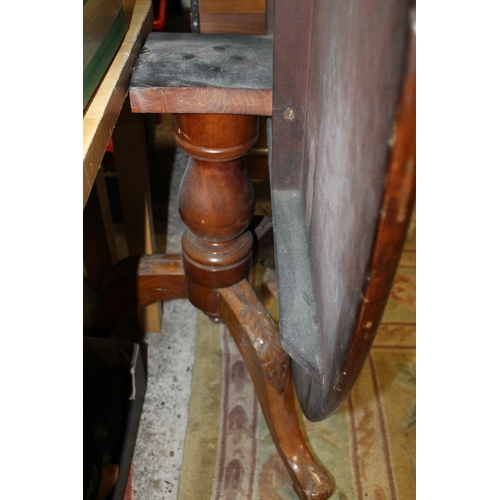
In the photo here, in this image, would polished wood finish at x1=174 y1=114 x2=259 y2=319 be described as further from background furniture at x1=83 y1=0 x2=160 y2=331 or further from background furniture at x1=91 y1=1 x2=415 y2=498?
background furniture at x1=83 y1=0 x2=160 y2=331

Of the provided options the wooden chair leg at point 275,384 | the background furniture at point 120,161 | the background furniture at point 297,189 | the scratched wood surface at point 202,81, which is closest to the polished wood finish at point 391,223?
the background furniture at point 297,189

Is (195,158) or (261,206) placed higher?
(195,158)

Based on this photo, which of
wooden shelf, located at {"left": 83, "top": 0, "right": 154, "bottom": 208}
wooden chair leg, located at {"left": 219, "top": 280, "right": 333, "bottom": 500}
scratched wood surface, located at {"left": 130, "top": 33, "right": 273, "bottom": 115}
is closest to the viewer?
wooden shelf, located at {"left": 83, "top": 0, "right": 154, "bottom": 208}

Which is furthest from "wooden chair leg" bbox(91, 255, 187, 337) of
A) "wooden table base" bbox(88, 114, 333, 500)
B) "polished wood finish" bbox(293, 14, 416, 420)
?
"polished wood finish" bbox(293, 14, 416, 420)

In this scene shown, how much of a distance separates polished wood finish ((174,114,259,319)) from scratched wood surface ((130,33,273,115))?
68 mm

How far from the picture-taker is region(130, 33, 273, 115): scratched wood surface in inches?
27.7

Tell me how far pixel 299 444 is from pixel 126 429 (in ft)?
1.05

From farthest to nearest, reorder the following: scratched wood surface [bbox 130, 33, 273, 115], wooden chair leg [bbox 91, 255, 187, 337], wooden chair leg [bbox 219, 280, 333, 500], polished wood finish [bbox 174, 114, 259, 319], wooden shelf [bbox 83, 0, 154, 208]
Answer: wooden chair leg [bbox 91, 255, 187, 337] → wooden chair leg [bbox 219, 280, 333, 500] → polished wood finish [bbox 174, 114, 259, 319] → scratched wood surface [bbox 130, 33, 273, 115] → wooden shelf [bbox 83, 0, 154, 208]

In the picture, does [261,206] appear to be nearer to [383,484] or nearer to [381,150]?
[383,484]

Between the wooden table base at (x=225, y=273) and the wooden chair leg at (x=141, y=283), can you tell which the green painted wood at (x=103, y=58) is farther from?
the wooden chair leg at (x=141, y=283)

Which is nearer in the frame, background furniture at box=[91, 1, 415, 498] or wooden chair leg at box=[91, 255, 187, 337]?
background furniture at box=[91, 1, 415, 498]

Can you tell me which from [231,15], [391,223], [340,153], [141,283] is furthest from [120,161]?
[391,223]
